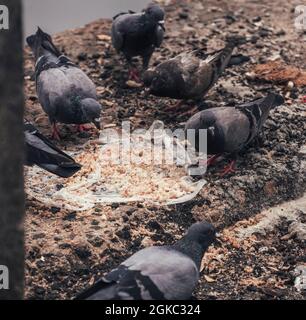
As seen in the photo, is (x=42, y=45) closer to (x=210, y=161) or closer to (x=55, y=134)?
(x=55, y=134)

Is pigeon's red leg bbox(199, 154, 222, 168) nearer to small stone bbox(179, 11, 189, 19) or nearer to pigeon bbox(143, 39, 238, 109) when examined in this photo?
pigeon bbox(143, 39, 238, 109)

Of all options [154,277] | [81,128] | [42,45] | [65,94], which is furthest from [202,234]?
[42,45]

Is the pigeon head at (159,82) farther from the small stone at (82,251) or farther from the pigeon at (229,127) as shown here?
the small stone at (82,251)

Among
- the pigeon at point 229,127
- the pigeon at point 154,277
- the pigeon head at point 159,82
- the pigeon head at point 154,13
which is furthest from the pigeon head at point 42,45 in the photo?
the pigeon at point 154,277

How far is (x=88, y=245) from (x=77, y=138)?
183cm

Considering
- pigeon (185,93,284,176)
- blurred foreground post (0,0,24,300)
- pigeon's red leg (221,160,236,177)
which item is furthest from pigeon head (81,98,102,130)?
blurred foreground post (0,0,24,300)

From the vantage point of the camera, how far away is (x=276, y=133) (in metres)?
8.44

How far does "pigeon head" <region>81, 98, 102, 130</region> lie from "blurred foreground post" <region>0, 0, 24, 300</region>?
143 inches

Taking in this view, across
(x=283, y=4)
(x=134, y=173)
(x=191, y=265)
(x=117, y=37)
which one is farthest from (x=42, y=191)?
(x=283, y=4)

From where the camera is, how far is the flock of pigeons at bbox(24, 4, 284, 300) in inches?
226

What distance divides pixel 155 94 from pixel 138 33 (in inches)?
34.7

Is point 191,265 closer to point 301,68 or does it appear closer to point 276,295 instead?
point 276,295

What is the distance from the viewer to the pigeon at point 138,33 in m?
9.38

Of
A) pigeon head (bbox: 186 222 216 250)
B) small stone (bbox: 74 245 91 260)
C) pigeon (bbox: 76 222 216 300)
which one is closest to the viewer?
pigeon (bbox: 76 222 216 300)
